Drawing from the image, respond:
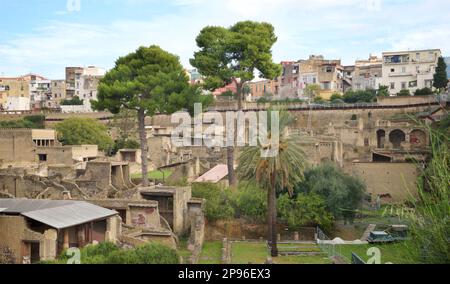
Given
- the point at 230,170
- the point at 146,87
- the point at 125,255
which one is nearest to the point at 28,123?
the point at 146,87

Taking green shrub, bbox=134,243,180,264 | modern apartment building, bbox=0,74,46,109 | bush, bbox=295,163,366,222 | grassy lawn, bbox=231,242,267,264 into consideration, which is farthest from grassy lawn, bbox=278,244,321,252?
modern apartment building, bbox=0,74,46,109

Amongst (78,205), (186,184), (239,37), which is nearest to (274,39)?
(239,37)

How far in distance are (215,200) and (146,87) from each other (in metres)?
7.72

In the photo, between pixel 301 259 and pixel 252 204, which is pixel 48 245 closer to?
pixel 301 259

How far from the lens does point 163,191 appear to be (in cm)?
2597

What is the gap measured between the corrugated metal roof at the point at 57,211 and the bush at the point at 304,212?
8.87 metres

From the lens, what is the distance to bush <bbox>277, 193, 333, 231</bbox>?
A: 25922mm

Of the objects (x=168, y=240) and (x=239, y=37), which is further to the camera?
(x=239, y=37)

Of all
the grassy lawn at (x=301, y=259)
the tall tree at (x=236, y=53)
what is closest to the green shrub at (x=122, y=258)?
the grassy lawn at (x=301, y=259)

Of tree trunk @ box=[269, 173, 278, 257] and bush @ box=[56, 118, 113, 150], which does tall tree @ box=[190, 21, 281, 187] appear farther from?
bush @ box=[56, 118, 113, 150]

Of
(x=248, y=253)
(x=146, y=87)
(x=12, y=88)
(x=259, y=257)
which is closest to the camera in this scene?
(x=259, y=257)

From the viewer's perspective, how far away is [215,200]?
2698 centimetres
